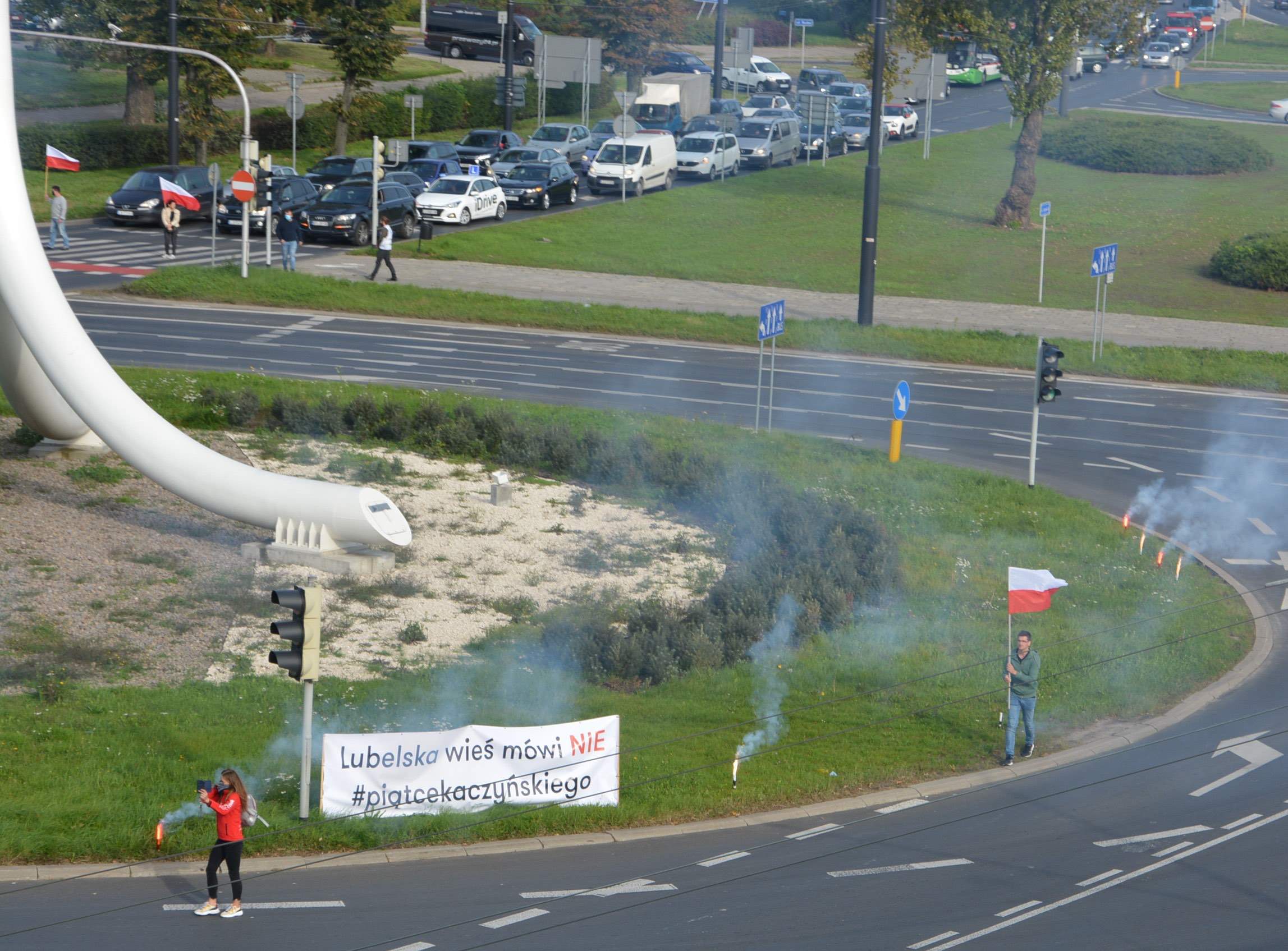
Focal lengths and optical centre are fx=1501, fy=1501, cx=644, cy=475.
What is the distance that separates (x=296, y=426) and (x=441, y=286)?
15.3 metres

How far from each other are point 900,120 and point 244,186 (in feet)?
139

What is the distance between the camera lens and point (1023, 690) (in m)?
14.2

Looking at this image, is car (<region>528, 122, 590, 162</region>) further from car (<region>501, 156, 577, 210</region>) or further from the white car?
the white car

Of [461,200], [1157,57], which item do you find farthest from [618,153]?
[1157,57]

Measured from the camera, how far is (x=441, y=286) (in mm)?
39375

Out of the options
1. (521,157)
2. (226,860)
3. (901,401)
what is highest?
(521,157)

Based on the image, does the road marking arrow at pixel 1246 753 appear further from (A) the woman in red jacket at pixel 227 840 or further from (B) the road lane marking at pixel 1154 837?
(A) the woman in red jacket at pixel 227 840

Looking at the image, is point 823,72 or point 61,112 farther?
point 823,72

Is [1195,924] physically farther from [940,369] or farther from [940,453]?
[940,369]

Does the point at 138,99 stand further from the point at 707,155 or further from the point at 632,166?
the point at 707,155

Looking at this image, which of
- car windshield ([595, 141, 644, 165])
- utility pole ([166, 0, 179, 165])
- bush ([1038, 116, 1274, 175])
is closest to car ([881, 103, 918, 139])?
bush ([1038, 116, 1274, 175])

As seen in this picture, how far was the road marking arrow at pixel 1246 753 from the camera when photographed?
13.7 metres

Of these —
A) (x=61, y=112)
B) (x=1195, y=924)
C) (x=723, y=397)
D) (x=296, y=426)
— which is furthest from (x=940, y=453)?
(x=61, y=112)

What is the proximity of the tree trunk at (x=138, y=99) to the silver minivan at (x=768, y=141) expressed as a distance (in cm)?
2358
